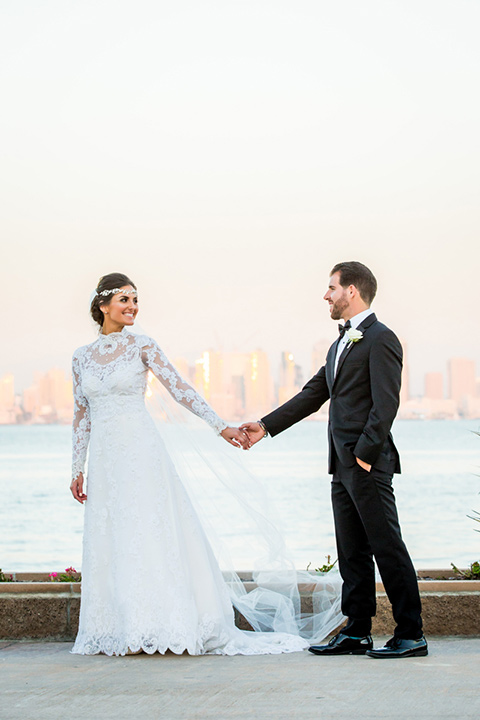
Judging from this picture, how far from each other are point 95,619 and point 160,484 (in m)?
0.73

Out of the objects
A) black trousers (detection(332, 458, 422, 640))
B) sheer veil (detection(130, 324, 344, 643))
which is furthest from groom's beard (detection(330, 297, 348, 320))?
sheer veil (detection(130, 324, 344, 643))

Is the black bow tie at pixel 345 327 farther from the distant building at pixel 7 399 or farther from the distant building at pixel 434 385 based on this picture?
the distant building at pixel 434 385

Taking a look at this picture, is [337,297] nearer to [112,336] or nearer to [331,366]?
[331,366]

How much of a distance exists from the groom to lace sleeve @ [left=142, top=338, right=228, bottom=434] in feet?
2.20

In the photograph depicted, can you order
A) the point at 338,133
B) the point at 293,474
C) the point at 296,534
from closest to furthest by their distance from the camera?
the point at 296,534 → the point at 338,133 → the point at 293,474

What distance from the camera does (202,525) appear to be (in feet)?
15.8

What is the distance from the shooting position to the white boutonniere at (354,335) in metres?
4.39

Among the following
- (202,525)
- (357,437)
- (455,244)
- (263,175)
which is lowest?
(202,525)

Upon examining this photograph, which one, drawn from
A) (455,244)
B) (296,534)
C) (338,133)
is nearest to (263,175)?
(338,133)

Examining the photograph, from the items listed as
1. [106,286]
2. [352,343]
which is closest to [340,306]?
[352,343]

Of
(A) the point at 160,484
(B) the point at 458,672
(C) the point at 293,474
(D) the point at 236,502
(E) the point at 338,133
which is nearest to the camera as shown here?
(B) the point at 458,672

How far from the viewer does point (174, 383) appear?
4.79 meters

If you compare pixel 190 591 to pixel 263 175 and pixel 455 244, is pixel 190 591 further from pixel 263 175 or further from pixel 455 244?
pixel 263 175

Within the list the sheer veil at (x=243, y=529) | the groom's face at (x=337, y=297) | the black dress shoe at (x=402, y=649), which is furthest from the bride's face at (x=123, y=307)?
the black dress shoe at (x=402, y=649)
